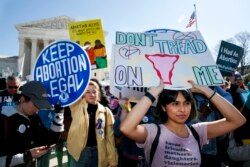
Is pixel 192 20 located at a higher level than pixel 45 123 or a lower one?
higher

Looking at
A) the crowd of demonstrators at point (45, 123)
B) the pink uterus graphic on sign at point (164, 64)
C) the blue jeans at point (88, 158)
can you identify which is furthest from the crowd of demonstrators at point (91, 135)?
the crowd of demonstrators at point (45, 123)

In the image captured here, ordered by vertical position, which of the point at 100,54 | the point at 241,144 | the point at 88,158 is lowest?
the point at 88,158

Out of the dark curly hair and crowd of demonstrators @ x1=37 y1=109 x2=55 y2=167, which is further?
crowd of demonstrators @ x1=37 y1=109 x2=55 y2=167

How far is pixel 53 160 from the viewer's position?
725 cm

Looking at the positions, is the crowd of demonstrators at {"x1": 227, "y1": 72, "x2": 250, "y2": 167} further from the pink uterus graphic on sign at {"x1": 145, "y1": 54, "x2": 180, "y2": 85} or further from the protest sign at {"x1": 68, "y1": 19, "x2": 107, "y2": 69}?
the protest sign at {"x1": 68, "y1": 19, "x2": 107, "y2": 69}

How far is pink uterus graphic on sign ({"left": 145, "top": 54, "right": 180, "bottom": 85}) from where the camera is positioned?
93.4 inches

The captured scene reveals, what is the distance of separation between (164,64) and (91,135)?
141cm

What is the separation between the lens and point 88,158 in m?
3.34

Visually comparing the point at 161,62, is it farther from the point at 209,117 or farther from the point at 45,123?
the point at 45,123

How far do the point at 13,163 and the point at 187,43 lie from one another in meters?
1.72

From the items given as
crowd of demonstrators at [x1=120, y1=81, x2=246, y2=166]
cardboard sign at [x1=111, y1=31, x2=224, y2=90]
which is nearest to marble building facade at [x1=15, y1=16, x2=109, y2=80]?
cardboard sign at [x1=111, y1=31, x2=224, y2=90]

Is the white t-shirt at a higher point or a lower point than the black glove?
lower

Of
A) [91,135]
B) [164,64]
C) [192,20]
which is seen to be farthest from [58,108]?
[192,20]

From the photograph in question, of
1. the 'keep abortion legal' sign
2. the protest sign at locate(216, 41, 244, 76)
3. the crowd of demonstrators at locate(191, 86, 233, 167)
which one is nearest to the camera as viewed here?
the 'keep abortion legal' sign
